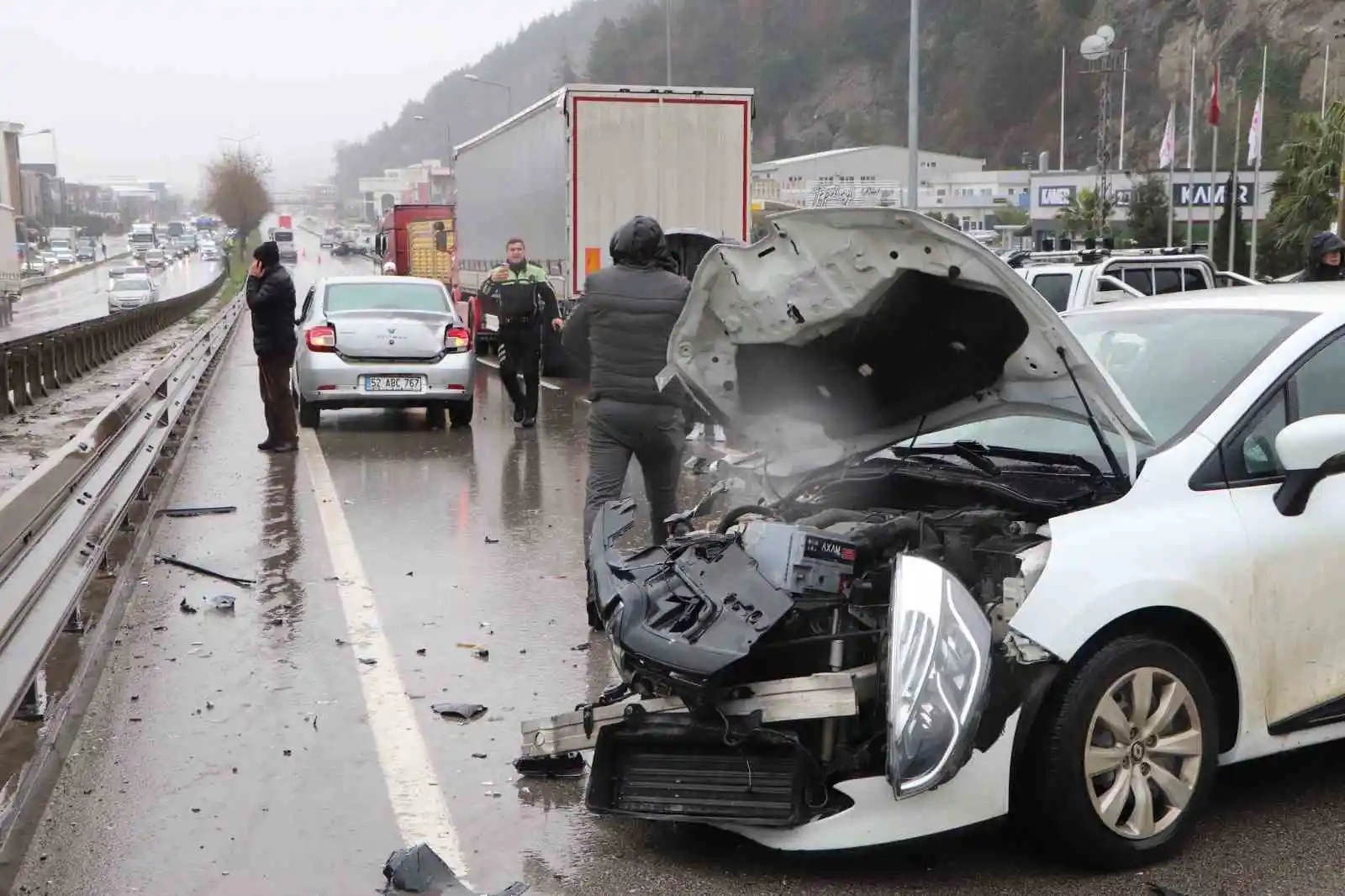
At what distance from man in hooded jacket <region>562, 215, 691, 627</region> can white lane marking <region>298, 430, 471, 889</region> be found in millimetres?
1077

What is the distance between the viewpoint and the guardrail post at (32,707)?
17.6ft

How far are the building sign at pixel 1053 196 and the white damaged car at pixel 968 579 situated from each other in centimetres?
8637

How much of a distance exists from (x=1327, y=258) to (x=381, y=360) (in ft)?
28.6

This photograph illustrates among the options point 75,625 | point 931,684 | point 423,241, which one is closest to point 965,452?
point 931,684

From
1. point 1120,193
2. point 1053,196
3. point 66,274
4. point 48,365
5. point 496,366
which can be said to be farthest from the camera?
point 66,274

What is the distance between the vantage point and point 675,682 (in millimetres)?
4062

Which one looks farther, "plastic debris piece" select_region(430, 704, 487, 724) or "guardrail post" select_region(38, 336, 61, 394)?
"guardrail post" select_region(38, 336, 61, 394)

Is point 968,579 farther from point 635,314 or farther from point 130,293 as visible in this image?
point 130,293

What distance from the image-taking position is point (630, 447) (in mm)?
6832

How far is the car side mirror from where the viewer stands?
13.9ft

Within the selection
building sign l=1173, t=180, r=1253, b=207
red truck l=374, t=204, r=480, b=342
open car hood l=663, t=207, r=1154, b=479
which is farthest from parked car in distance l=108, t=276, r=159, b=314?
open car hood l=663, t=207, r=1154, b=479

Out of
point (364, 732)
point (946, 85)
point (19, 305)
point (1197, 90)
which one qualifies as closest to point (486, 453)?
point (364, 732)

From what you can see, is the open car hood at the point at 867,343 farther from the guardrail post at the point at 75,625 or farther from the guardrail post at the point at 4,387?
the guardrail post at the point at 4,387

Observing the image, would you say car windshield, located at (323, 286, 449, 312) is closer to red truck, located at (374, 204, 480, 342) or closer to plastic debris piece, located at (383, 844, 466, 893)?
plastic debris piece, located at (383, 844, 466, 893)
